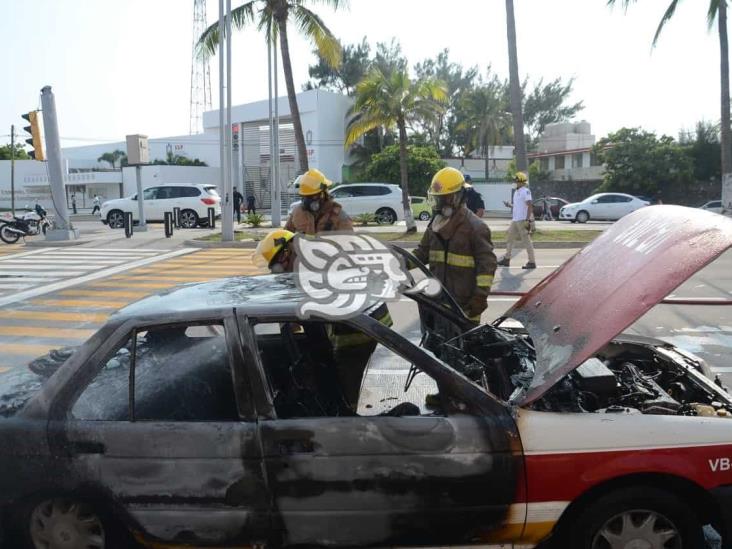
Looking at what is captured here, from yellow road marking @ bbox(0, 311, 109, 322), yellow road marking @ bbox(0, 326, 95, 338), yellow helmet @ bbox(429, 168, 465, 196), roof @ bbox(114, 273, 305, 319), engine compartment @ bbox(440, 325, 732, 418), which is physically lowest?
yellow road marking @ bbox(0, 326, 95, 338)

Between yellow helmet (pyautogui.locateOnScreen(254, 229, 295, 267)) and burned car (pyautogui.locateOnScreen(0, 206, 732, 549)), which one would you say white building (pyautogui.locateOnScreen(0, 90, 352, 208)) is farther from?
burned car (pyautogui.locateOnScreen(0, 206, 732, 549))

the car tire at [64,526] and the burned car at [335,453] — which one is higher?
the burned car at [335,453]

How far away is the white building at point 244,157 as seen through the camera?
38812mm

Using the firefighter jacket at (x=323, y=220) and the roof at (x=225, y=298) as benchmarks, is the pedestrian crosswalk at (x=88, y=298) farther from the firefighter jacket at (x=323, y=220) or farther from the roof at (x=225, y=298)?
the roof at (x=225, y=298)

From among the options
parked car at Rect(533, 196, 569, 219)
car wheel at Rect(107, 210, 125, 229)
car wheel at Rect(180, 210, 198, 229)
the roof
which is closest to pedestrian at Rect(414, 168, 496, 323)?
the roof

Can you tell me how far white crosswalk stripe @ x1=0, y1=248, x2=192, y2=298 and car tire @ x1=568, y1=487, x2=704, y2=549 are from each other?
1032 cm

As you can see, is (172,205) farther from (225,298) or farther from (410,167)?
(225,298)

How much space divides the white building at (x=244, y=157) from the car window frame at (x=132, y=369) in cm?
3599

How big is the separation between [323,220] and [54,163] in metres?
15.3

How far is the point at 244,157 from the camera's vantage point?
4406 centimetres

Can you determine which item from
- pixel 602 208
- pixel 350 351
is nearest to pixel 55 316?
pixel 350 351

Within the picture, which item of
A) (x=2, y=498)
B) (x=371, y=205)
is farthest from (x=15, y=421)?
(x=371, y=205)

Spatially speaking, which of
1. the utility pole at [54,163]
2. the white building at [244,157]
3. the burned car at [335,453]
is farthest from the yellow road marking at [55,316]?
the white building at [244,157]

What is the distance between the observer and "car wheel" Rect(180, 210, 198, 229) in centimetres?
2453
